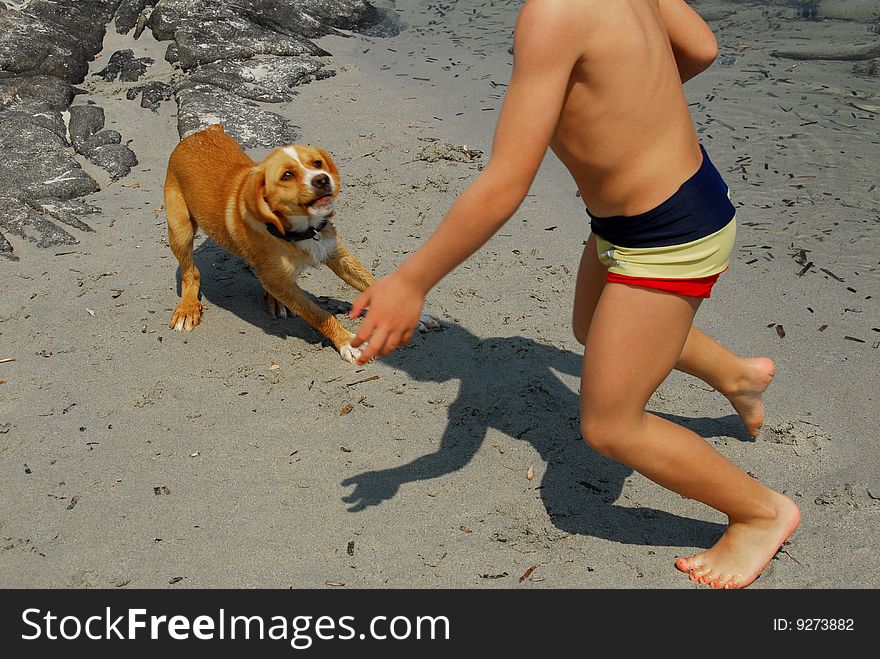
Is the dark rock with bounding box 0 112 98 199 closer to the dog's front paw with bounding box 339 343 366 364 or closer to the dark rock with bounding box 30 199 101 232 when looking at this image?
the dark rock with bounding box 30 199 101 232

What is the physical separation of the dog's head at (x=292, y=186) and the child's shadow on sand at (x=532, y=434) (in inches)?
33.2

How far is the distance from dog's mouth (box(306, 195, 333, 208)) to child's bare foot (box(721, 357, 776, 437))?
1.95 metres

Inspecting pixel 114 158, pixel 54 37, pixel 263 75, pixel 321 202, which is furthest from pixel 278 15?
pixel 321 202

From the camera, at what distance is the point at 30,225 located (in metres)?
5.49

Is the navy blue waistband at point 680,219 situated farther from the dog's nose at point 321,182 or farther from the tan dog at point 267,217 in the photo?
the dog's nose at point 321,182

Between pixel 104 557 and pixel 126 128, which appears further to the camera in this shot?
pixel 126 128

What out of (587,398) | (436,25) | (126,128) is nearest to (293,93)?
(126,128)

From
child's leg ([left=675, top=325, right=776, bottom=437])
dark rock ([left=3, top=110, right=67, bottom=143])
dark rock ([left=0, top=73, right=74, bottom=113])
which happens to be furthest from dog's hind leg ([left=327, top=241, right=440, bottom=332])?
dark rock ([left=0, top=73, right=74, bottom=113])

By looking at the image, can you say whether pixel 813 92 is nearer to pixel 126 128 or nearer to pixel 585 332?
pixel 585 332

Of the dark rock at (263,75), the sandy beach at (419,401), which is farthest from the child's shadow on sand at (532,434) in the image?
the dark rock at (263,75)

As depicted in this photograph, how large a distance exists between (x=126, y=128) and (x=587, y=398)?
5.34 metres

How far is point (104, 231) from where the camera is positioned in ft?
17.9

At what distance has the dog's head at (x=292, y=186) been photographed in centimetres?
391

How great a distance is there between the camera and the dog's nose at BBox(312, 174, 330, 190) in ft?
12.8
